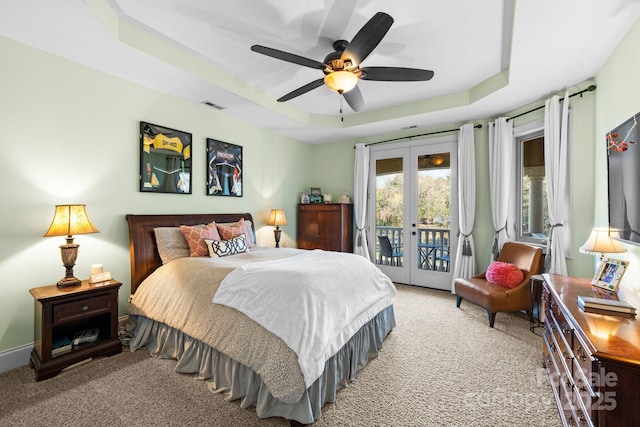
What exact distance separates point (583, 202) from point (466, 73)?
1.89 m

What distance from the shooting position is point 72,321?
7.76 ft

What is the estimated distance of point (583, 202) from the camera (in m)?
3.02

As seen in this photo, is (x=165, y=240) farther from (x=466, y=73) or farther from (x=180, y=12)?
(x=466, y=73)

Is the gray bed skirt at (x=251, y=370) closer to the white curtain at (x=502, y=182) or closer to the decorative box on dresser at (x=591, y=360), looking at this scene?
the decorative box on dresser at (x=591, y=360)

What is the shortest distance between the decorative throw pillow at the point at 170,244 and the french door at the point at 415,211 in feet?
10.8

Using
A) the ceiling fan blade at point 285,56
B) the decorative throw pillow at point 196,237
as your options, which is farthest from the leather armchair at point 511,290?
the decorative throw pillow at point 196,237

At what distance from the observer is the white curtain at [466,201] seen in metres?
4.28

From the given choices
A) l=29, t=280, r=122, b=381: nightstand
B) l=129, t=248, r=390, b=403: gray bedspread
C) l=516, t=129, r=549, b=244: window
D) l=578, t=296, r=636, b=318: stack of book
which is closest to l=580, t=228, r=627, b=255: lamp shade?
l=578, t=296, r=636, b=318: stack of book

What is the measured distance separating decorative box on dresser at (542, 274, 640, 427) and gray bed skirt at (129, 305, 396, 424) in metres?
1.33

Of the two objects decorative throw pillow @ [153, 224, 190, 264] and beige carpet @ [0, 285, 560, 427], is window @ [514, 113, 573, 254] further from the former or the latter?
decorative throw pillow @ [153, 224, 190, 264]

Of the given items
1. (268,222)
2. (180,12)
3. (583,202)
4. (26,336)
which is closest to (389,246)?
(268,222)

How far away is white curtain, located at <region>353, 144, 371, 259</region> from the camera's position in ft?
17.3

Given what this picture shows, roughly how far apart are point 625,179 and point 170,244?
3995mm

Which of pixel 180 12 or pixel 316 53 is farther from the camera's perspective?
pixel 316 53
